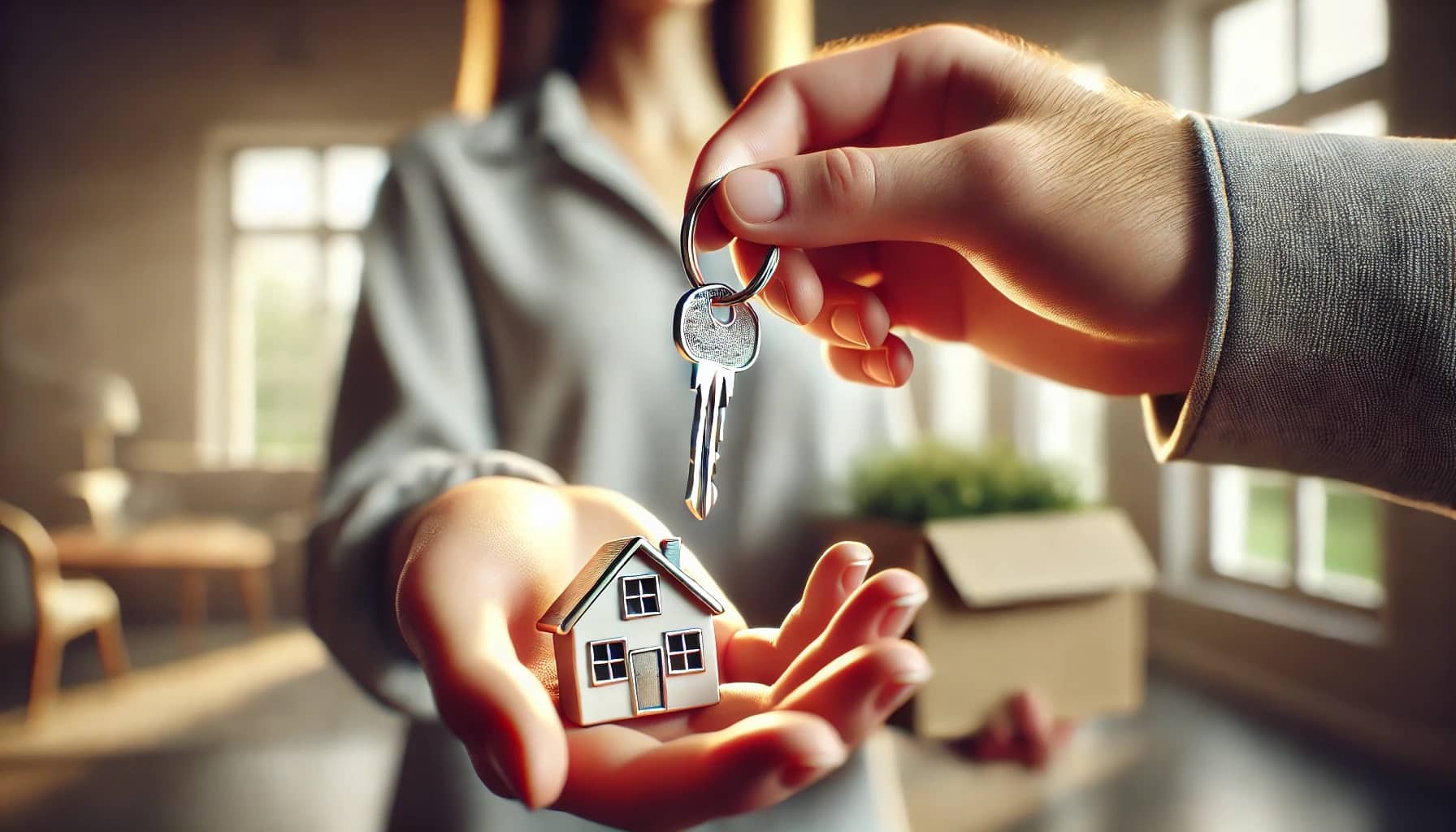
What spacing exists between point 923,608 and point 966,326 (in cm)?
9

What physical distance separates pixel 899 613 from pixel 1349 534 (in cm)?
188

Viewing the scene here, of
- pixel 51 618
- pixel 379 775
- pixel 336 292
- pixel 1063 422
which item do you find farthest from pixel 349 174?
pixel 1063 422

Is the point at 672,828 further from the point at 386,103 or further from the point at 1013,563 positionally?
the point at 386,103

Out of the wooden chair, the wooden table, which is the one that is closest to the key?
the wooden chair

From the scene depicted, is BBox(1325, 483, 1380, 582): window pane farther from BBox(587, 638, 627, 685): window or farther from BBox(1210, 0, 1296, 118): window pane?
BBox(587, 638, 627, 685): window

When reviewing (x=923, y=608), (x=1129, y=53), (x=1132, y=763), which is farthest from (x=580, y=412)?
(x=1132, y=763)

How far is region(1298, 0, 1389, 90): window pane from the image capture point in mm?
1332

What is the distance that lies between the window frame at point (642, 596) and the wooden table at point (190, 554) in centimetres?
300

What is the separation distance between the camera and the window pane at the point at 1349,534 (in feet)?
5.49

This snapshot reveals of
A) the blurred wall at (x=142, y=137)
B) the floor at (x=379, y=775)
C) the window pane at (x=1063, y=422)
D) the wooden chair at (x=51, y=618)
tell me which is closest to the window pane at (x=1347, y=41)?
the window pane at (x=1063, y=422)

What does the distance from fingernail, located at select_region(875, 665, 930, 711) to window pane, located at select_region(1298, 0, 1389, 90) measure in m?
1.41

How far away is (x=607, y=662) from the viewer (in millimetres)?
179

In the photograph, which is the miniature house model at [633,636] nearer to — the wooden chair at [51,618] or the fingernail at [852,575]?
the fingernail at [852,575]

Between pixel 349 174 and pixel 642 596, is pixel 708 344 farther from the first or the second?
pixel 349 174
